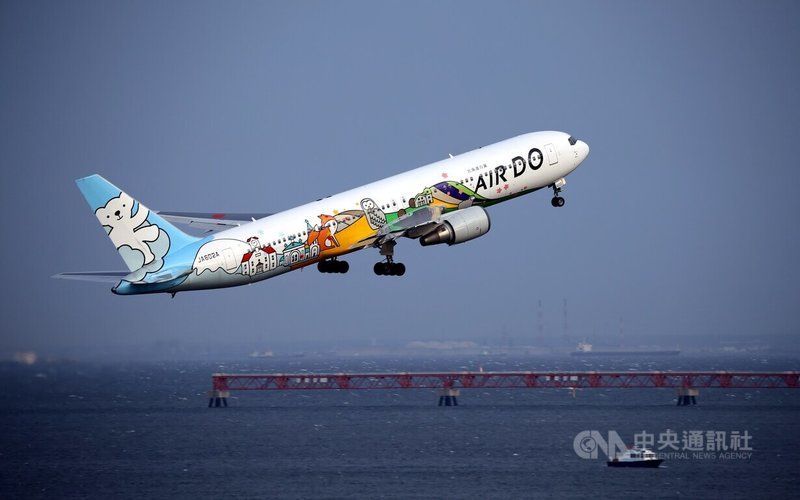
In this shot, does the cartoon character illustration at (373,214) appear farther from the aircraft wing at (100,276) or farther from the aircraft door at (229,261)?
the aircraft wing at (100,276)

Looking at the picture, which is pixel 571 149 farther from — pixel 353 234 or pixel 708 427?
pixel 708 427

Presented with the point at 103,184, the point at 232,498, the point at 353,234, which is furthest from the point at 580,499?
the point at 103,184

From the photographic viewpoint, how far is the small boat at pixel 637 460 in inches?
5605

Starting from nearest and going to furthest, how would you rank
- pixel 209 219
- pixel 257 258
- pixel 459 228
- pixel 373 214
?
pixel 257 258 → pixel 373 214 → pixel 459 228 → pixel 209 219

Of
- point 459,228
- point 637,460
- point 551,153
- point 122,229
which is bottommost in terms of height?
point 637,460

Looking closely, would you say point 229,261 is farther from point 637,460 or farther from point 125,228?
point 637,460

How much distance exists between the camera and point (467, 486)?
5074 inches

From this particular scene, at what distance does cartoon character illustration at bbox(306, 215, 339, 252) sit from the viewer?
6606 centimetres

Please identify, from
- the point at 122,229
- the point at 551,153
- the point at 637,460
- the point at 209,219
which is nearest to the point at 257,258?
the point at 122,229

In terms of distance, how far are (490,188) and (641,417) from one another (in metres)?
133

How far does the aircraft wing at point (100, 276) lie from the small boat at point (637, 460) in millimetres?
92413

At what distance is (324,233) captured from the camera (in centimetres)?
6650

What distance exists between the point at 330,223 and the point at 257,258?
4.73 m

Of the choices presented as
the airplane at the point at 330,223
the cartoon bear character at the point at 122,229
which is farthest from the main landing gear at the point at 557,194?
the cartoon bear character at the point at 122,229
